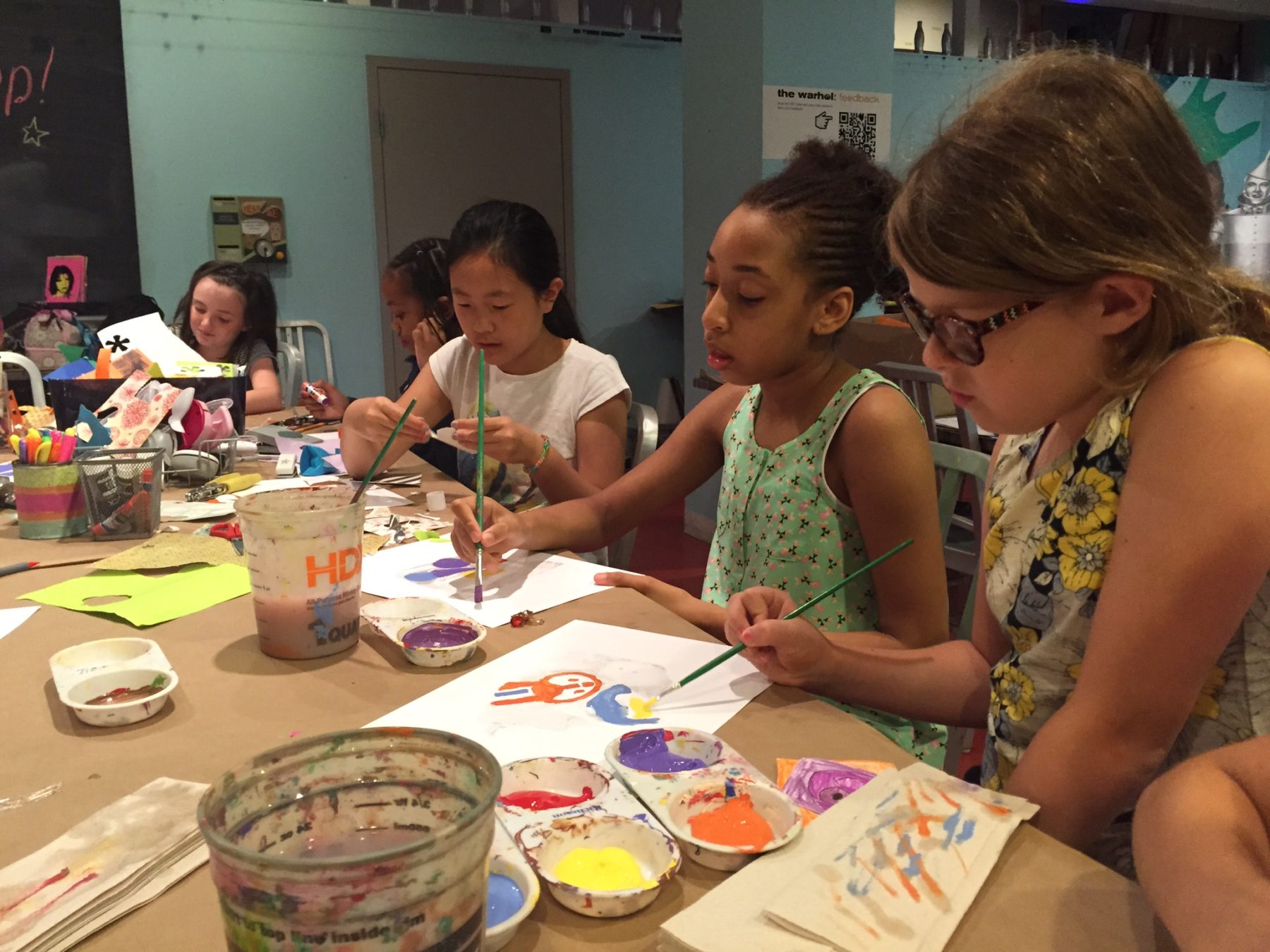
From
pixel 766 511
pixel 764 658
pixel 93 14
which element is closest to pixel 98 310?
pixel 93 14

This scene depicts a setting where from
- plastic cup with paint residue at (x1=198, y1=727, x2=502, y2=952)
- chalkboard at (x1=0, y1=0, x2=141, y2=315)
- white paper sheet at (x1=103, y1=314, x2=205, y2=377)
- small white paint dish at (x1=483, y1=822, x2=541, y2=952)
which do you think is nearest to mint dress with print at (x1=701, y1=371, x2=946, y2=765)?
small white paint dish at (x1=483, y1=822, x2=541, y2=952)

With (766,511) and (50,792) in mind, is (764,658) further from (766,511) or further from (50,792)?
(50,792)

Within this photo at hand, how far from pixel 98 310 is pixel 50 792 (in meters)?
3.91

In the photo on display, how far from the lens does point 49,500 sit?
135cm

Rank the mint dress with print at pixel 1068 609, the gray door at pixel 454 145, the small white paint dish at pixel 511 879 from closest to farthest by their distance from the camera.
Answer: the small white paint dish at pixel 511 879 < the mint dress with print at pixel 1068 609 < the gray door at pixel 454 145

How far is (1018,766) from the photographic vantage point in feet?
2.41

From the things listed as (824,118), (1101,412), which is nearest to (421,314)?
(824,118)

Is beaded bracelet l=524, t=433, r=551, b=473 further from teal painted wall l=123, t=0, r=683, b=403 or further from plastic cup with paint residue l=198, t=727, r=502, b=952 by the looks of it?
teal painted wall l=123, t=0, r=683, b=403

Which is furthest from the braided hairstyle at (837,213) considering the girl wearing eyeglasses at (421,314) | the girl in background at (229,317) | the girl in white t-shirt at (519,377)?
the girl in background at (229,317)

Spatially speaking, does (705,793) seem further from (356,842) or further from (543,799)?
(356,842)

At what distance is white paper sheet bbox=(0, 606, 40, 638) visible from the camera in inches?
39.7

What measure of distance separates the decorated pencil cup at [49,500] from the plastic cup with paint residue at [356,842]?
43.5 inches

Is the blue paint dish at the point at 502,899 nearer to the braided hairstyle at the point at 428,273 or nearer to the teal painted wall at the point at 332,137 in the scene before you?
the braided hairstyle at the point at 428,273

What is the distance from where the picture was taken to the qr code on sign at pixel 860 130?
131 inches
